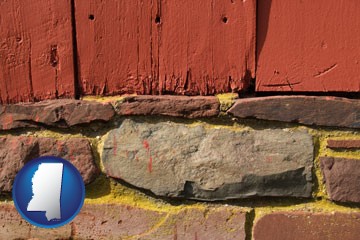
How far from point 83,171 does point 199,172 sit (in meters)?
0.35

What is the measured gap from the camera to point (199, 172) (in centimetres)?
140

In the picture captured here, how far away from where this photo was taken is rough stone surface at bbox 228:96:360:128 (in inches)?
54.7

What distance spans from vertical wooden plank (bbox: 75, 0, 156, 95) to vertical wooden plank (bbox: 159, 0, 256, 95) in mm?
53

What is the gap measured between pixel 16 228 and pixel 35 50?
0.54m

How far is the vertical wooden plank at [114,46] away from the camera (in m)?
1.43

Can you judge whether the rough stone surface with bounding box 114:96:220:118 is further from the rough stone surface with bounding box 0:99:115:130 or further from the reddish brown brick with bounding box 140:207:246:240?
the reddish brown brick with bounding box 140:207:246:240

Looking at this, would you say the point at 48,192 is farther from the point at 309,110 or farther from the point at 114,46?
the point at 309,110

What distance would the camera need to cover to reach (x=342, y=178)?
138 centimetres

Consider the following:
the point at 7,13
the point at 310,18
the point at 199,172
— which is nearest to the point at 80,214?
the point at 199,172

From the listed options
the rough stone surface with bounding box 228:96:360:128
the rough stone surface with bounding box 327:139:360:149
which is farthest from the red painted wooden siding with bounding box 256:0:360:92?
the rough stone surface with bounding box 327:139:360:149

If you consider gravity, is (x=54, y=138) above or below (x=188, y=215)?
above

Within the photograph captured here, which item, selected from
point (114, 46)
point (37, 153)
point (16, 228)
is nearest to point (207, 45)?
point (114, 46)

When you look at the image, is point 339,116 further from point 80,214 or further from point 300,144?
point 80,214

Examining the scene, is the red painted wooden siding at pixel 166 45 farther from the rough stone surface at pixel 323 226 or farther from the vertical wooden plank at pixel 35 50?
the rough stone surface at pixel 323 226
